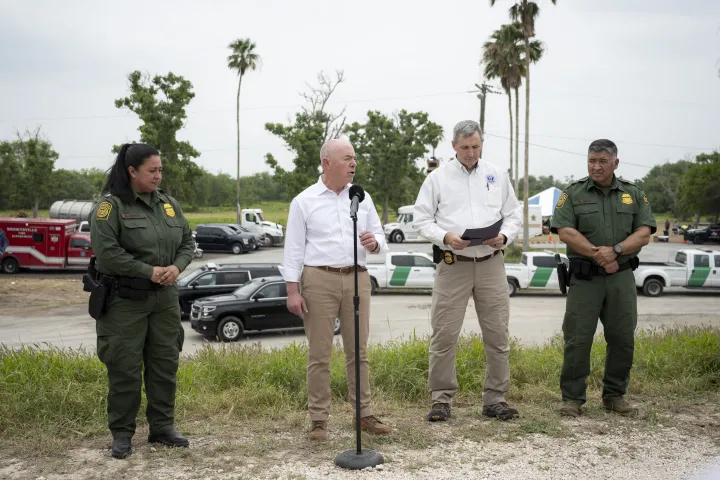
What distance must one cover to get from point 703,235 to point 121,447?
50.5 metres

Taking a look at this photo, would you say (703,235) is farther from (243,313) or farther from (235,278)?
(243,313)

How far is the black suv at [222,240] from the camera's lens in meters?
38.4

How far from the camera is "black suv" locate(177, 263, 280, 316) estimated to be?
17.3 metres

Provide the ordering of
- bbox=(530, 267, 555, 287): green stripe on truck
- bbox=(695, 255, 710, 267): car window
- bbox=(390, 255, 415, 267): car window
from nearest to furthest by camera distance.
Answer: bbox=(530, 267, 555, 287): green stripe on truck
bbox=(390, 255, 415, 267): car window
bbox=(695, 255, 710, 267): car window

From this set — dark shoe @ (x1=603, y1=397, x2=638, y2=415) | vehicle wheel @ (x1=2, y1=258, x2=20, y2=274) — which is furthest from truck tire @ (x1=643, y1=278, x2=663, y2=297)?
vehicle wheel @ (x1=2, y1=258, x2=20, y2=274)

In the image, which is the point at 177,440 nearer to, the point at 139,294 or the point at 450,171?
the point at 139,294

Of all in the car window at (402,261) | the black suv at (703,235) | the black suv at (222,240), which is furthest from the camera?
the black suv at (703,235)

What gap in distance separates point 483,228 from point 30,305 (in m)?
19.0

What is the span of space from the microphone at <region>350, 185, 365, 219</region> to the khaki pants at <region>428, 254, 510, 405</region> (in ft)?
3.42

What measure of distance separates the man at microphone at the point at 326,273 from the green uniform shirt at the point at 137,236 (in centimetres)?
76

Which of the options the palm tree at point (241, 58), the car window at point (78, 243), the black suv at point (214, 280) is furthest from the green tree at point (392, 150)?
the black suv at point (214, 280)

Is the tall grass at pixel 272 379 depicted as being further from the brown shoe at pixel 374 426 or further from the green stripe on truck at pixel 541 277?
the green stripe on truck at pixel 541 277

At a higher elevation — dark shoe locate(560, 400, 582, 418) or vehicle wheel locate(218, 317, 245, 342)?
dark shoe locate(560, 400, 582, 418)

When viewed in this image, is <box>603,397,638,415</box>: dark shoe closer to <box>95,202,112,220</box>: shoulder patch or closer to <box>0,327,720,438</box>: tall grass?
<box>0,327,720,438</box>: tall grass
